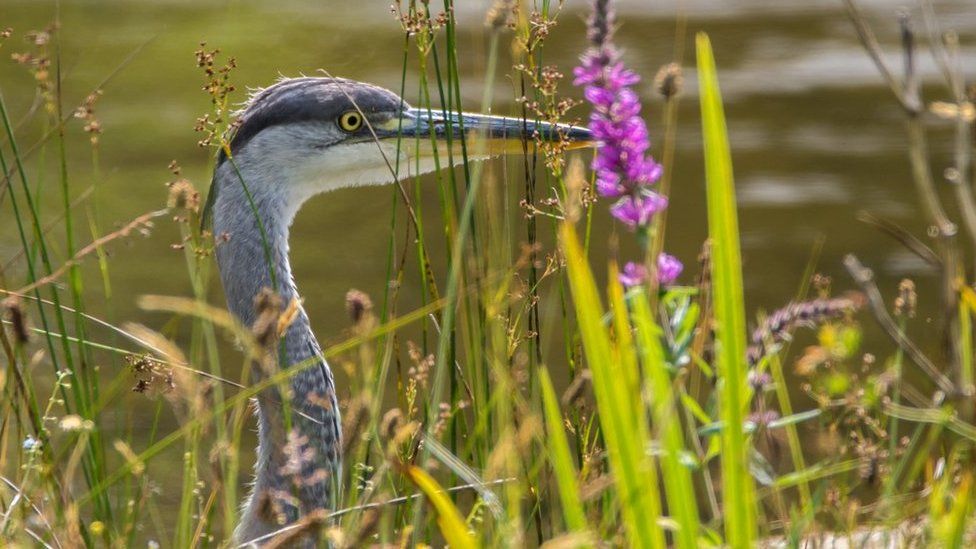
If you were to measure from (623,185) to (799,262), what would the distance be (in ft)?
16.0

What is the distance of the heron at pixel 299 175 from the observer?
2828mm

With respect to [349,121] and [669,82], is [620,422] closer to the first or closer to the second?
[669,82]

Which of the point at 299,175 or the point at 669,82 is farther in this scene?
the point at 299,175

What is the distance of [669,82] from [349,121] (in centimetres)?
194

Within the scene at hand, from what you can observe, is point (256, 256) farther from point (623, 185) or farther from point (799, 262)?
point (799, 262)

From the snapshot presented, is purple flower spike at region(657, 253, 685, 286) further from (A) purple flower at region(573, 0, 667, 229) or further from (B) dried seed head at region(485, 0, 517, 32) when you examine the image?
(B) dried seed head at region(485, 0, 517, 32)

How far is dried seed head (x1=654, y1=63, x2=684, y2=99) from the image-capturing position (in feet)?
4.65

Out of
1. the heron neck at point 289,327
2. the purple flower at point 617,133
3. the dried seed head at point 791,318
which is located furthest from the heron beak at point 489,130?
the purple flower at point 617,133

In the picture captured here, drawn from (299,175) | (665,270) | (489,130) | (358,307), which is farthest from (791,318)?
(299,175)

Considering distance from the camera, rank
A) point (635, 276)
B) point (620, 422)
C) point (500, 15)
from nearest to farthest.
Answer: point (620, 422) < point (635, 276) < point (500, 15)

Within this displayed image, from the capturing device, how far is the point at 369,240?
670cm

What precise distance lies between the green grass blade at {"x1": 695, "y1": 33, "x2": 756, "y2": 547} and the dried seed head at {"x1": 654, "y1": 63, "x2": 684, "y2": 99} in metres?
0.03

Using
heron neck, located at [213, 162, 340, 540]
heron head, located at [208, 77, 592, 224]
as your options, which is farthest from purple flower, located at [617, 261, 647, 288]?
heron head, located at [208, 77, 592, 224]

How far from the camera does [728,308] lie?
1381 millimetres
